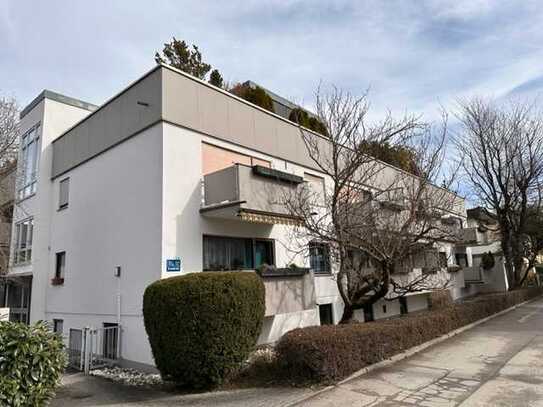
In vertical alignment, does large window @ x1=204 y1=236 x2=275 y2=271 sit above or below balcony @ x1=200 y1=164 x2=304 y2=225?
below

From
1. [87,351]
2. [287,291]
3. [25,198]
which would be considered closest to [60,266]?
[25,198]

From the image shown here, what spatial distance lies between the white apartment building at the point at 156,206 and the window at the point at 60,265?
1.7 inches

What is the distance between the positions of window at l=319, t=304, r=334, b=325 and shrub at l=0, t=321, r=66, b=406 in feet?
38.3

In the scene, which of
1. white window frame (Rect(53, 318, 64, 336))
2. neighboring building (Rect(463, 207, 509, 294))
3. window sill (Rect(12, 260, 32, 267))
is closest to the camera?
white window frame (Rect(53, 318, 64, 336))

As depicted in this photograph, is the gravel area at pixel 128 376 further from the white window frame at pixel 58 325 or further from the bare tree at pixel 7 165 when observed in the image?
the bare tree at pixel 7 165

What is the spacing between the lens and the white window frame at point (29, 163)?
1912 cm

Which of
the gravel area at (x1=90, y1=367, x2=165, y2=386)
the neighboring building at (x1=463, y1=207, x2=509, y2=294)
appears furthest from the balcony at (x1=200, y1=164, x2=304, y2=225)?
the neighboring building at (x1=463, y1=207, x2=509, y2=294)

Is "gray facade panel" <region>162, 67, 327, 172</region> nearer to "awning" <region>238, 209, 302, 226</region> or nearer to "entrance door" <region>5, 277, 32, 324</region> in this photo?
"awning" <region>238, 209, 302, 226</region>

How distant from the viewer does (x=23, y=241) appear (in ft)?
64.4

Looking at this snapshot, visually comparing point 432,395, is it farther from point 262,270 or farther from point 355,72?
point 355,72

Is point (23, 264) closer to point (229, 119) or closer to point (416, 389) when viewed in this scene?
point (229, 119)

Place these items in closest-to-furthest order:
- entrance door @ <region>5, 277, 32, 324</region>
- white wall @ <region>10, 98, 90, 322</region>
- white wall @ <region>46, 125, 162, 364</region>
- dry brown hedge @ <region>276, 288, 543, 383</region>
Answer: dry brown hedge @ <region>276, 288, 543, 383</region> → white wall @ <region>46, 125, 162, 364</region> → white wall @ <region>10, 98, 90, 322</region> → entrance door @ <region>5, 277, 32, 324</region>

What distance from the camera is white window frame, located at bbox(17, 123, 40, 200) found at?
1912 cm

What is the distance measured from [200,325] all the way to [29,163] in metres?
16.3
